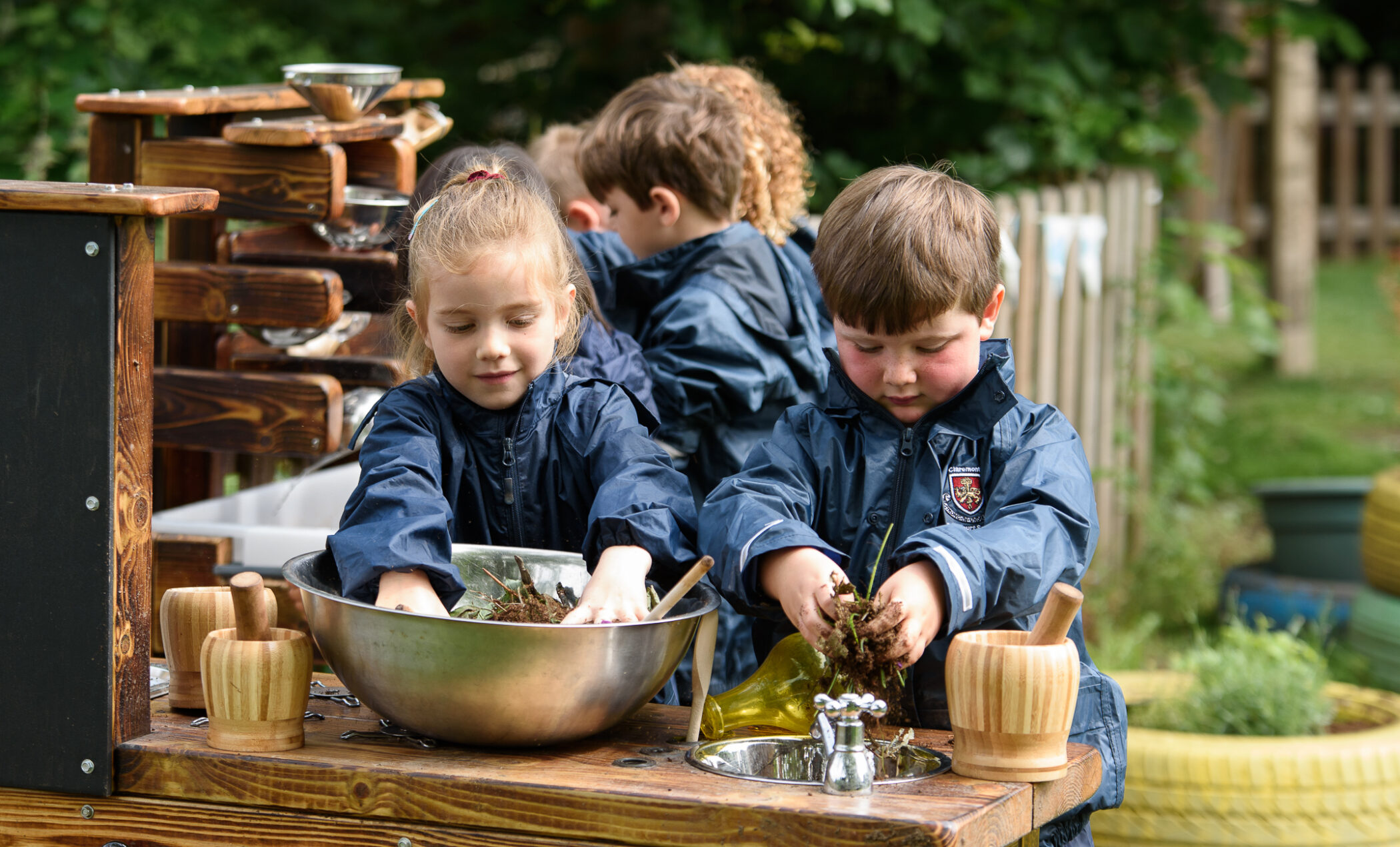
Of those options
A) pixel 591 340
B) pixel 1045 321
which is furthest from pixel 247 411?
pixel 1045 321

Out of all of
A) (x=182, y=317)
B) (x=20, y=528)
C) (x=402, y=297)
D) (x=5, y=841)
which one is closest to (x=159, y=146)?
(x=182, y=317)

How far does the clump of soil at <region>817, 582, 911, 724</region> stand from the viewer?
1777 millimetres

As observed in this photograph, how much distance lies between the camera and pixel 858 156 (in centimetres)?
571

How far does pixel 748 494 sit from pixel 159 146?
5.45ft

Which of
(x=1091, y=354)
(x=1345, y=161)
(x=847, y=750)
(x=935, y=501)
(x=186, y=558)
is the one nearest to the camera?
(x=847, y=750)

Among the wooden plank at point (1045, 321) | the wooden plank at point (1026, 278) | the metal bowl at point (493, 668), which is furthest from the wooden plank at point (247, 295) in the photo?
the wooden plank at point (1045, 321)

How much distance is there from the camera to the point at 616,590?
194 cm

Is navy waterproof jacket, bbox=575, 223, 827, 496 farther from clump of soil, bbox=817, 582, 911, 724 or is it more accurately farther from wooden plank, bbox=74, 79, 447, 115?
clump of soil, bbox=817, 582, 911, 724

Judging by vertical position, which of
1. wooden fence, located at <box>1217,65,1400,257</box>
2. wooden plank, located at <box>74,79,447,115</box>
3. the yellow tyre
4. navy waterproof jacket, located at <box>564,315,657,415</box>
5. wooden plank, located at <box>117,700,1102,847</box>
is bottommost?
the yellow tyre

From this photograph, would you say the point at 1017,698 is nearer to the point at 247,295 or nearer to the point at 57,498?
the point at 57,498

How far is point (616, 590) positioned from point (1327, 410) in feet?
27.0

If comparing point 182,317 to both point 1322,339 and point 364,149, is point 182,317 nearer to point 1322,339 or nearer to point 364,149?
point 364,149

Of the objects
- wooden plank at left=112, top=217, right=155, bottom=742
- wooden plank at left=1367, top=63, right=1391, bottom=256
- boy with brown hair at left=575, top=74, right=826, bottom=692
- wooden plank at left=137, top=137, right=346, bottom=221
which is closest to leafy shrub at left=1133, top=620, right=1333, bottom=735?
boy with brown hair at left=575, top=74, right=826, bottom=692

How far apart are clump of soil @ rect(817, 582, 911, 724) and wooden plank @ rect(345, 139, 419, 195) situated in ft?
5.93
